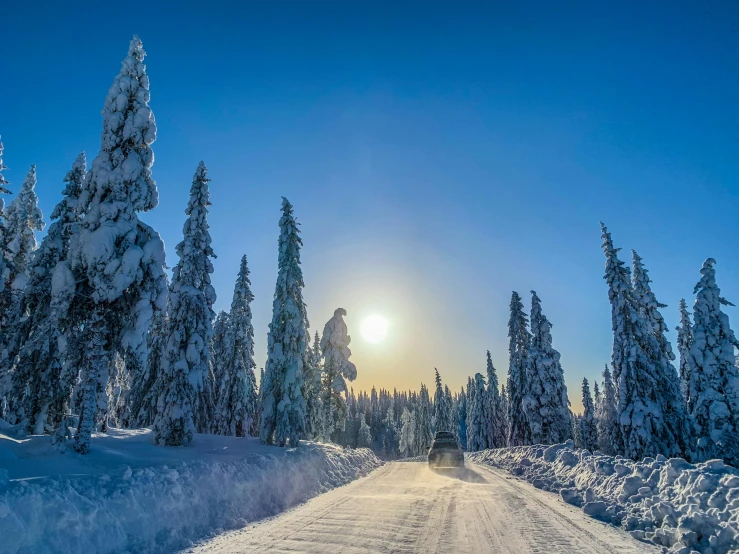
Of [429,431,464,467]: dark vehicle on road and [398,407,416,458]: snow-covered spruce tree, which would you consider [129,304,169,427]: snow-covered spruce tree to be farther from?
[398,407,416,458]: snow-covered spruce tree

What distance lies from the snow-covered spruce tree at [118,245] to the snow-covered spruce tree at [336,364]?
24342 mm

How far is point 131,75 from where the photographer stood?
13.6m

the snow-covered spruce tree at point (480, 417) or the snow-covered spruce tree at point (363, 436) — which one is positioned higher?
the snow-covered spruce tree at point (480, 417)

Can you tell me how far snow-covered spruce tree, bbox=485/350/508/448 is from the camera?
59.3 meters

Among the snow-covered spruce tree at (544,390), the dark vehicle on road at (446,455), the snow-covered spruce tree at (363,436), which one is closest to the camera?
the dark vehicle on road at (446,455)

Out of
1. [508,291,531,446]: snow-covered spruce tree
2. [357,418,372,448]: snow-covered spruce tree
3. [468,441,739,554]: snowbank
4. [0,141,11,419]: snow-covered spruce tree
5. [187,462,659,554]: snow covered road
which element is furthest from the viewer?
[357,418,372,448]: snow-covered spruce tree

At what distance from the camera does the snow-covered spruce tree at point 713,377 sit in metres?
24.2

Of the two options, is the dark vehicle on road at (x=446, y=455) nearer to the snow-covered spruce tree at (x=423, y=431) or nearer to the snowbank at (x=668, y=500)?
the snowbank at (x=668, y=500)

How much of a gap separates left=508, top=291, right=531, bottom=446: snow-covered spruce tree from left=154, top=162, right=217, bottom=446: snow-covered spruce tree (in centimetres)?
3093

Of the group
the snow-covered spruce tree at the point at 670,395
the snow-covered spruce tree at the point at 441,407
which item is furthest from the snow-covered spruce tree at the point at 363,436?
the snow-covered spruce tree at the point at 670,395

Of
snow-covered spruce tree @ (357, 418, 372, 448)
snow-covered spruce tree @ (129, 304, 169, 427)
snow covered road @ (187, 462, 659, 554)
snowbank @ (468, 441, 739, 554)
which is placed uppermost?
snow-covered spruce tree @ (129, 304, 169, 427)

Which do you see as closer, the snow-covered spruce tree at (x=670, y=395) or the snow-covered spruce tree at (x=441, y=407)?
the snow-covered spruce tree at (x=670, y=395)

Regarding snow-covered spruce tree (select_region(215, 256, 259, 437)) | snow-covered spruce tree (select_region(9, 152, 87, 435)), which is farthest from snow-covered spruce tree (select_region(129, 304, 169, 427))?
snow-covered spruce tree (select_region(215, 256, 259, 437))

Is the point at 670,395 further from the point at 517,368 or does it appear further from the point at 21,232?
the point at 21,232
